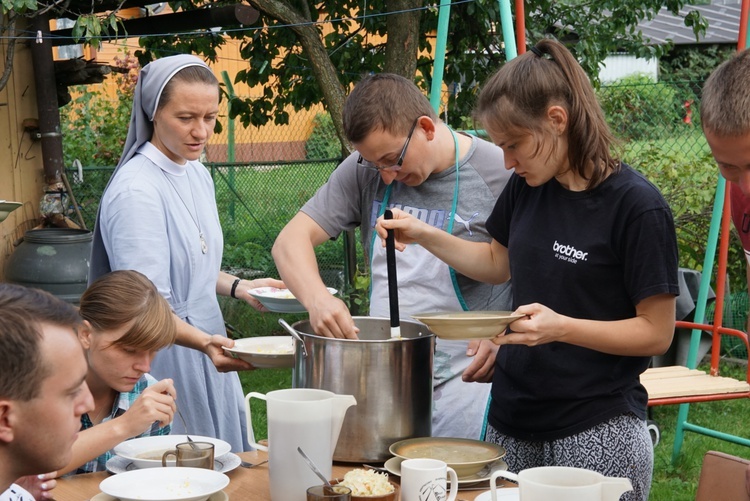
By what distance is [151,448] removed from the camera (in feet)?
7.64

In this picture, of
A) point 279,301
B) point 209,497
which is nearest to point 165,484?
point 209,497

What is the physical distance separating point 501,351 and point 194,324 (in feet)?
3.67

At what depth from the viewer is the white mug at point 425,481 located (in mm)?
1839

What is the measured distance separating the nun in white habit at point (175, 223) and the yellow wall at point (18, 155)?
13.1ft

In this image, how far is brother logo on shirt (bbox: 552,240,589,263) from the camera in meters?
2.14

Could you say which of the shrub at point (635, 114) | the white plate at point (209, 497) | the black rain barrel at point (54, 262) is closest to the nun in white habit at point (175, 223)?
the white plate at point (209, 497)

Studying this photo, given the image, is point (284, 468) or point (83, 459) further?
point (83, 459)

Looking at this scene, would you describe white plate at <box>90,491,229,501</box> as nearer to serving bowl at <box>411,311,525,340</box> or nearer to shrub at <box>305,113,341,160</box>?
serving bowl at <box>411,311,525,340</box>

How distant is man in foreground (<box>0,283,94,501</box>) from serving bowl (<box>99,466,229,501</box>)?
1.00 feet

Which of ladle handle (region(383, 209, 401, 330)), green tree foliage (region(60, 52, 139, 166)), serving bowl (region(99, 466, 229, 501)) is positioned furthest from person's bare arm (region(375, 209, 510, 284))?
green tree foliage (region(60, 52, 139, 166))

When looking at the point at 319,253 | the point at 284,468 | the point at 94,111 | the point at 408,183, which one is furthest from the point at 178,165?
the point at 94,111

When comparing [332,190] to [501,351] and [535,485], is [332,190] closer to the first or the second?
[501,351]

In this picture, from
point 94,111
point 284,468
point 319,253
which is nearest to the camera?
point 284,468

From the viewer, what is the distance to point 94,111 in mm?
9430
